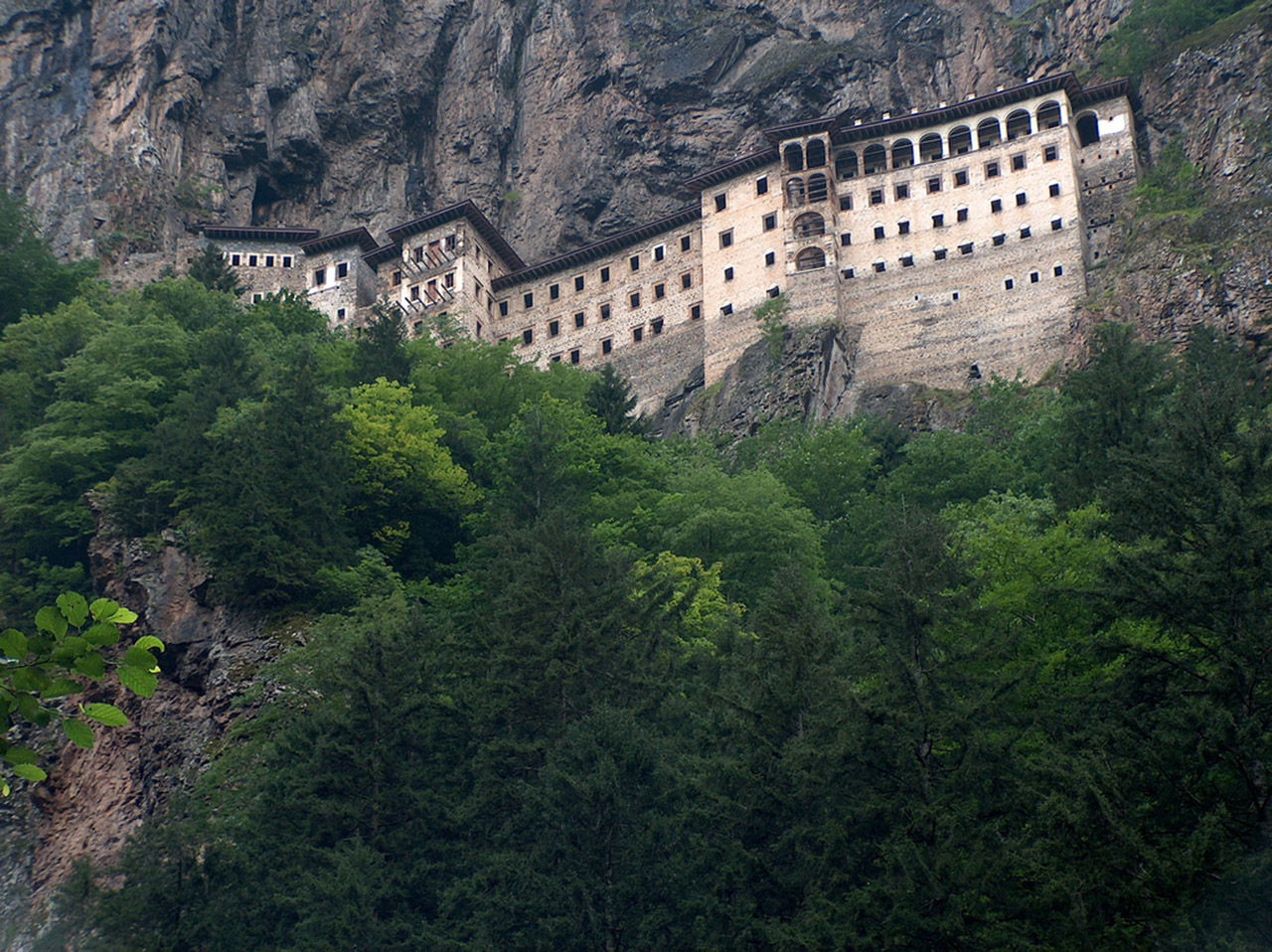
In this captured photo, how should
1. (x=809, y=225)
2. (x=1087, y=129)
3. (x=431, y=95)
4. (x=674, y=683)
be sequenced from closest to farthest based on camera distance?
(x=674, y=683)
(x=1087, y=129)
(x=809, y=225)
(x=431, y=95)

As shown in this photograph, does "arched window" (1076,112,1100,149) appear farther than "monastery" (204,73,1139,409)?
Yes

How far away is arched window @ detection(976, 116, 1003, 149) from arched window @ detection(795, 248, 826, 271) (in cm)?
850

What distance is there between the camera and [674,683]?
77.5ft

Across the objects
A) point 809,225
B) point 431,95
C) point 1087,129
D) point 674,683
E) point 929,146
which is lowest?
point 674,683

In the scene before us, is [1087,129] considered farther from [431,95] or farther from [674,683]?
[674,683]

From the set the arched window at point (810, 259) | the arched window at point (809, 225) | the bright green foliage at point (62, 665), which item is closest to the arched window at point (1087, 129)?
the arched window at point (809, 225)

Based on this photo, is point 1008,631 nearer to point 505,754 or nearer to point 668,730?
point 668,730

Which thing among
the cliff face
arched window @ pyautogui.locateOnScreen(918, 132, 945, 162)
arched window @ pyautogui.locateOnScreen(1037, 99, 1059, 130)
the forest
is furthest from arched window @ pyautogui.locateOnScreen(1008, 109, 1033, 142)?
the forest

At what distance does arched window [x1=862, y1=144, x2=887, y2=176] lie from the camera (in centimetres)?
6059

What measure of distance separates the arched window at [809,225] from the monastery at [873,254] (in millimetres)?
62

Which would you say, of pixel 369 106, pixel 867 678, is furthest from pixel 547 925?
pixel 369 106

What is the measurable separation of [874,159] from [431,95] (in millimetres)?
29780

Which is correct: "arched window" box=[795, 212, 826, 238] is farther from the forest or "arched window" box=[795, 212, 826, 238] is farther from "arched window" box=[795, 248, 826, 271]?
the forest

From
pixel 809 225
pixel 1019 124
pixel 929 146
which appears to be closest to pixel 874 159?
pixel 929 146
